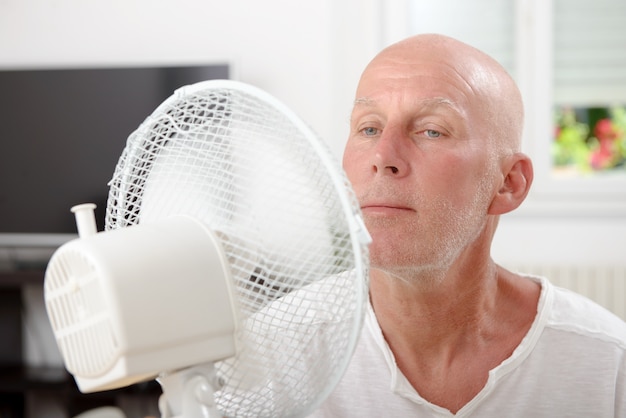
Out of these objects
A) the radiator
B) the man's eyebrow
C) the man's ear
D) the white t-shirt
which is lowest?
the radiator

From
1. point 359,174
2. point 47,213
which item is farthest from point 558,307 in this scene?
point 47,213

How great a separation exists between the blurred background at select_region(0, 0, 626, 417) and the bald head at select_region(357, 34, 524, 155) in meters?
2.43

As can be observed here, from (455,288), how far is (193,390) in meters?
0.53

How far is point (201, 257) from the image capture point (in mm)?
638

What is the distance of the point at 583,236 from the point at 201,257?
3.26 metres

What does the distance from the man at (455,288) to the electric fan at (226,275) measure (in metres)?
0.27

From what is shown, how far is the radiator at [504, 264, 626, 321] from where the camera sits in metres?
3.52

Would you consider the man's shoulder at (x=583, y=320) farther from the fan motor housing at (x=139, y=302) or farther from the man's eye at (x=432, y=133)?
the fan motor housing at (x=139, y=302)

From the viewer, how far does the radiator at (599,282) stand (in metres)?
3.52

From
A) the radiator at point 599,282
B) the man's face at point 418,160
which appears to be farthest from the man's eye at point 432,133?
the radiator at point 599,282

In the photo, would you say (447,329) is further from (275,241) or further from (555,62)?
(555,62)

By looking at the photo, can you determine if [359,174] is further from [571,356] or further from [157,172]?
[571,356]

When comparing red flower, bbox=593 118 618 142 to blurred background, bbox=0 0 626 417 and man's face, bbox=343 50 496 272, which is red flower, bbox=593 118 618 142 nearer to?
blurred background, bbox=0 0 626 417

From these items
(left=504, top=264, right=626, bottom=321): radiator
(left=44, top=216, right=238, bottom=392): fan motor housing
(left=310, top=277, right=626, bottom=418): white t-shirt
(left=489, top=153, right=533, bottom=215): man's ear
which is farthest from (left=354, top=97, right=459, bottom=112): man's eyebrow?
(left=504, top=264, right=626, bottom=321): radiator
